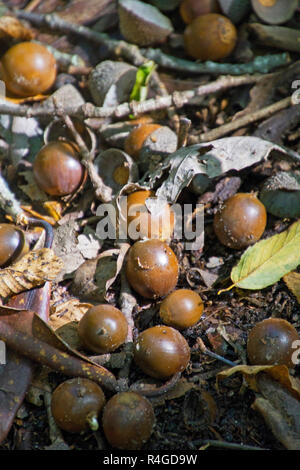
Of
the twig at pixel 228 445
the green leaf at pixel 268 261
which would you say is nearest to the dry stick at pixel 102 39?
the green leaf at pixel 268 261

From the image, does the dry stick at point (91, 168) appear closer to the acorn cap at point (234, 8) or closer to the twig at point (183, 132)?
the twig at point (183, 132)

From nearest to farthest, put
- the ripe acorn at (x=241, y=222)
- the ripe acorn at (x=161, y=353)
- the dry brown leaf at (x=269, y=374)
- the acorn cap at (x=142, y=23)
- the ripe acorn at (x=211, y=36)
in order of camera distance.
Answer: the dry brown leaf at (x=269, y=374), the ripe acorn at (x=161, y=353), the ripe acorn at (x=241, y=222), the ripe acorn at (x=211, y=36), the acorn cap at (x=142, y=23)

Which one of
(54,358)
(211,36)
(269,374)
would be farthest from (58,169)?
(269,374)

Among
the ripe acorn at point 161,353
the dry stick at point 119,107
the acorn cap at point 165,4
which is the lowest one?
the ripe acorn at point 161,353

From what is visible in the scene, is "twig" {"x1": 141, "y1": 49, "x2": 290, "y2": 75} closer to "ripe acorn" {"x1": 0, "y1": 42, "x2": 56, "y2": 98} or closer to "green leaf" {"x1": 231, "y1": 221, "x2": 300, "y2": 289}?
"ripe acorn" {"x1": 0, "y1": 42, "x2": 56, "y2": 98}

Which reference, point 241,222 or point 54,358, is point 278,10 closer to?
point 241,222
